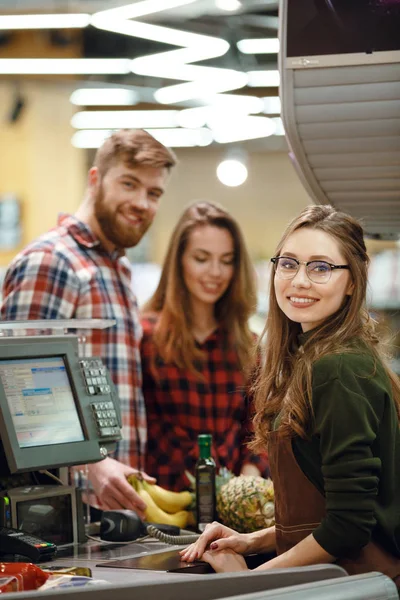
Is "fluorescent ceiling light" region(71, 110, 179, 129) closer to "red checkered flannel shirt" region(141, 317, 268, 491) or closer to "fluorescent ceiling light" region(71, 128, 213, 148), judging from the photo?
"fluorescent ceiling light" region(71, 128, 213, 148)

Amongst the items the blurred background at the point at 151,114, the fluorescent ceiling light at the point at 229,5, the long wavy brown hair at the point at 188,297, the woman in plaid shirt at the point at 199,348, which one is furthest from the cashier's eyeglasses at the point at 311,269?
the blurred background at the point at 151,114

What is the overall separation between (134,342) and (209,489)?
3.38 feet

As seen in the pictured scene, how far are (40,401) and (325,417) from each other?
88 cm

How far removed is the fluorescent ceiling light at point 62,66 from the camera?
8258 mm

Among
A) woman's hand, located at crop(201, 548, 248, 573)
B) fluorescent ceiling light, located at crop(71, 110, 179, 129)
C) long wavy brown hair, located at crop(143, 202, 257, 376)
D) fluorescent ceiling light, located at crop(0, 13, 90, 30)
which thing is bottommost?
woman's hand, located at crop(201, 548, 248, 573)

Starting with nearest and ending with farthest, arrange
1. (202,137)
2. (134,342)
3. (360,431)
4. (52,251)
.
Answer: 1. (360,431)
2. (52,251)
3. (134,342)
4. (202,137)

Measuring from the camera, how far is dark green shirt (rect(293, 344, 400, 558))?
1833 millimetres

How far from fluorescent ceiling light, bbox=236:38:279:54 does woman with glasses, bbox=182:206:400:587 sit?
19.2ft

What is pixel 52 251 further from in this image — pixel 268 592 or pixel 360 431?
pixel 268 592

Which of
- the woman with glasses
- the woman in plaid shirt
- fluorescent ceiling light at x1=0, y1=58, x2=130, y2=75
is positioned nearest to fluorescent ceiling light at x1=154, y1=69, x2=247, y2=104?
fluorescent ceiling light at x1=0, y1=58, x2=130, y2=75

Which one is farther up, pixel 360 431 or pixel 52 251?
pixel 52 251

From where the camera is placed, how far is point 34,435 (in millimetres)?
2404

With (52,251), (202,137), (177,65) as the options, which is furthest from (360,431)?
(202,137)

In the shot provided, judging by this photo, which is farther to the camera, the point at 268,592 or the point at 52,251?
the point at 52,251
